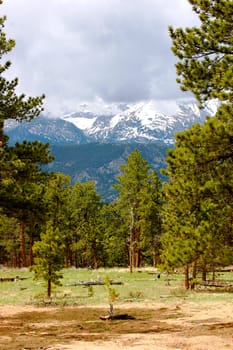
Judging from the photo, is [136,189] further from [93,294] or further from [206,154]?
[206,154]

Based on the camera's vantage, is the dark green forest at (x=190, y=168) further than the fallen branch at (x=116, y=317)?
No

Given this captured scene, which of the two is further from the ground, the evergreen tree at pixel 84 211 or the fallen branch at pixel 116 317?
the evergreen tree at pixel 84 211

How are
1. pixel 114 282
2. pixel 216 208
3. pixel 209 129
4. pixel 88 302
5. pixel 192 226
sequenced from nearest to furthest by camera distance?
pixel 209 129 → pixel 216 208 → pixel 192 226 → pixel 88 302 → pixel 114 282

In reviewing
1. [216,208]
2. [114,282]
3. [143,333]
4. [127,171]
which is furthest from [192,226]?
[127,171]

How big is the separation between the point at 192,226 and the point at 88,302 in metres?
11.5

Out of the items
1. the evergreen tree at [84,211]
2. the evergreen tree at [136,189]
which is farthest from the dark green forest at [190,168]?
the evergreen tree at [84,211]

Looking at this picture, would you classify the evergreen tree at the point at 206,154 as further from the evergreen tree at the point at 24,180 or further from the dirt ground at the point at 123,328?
the evergreen tree at the point at 24,180

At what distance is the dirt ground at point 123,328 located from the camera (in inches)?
496

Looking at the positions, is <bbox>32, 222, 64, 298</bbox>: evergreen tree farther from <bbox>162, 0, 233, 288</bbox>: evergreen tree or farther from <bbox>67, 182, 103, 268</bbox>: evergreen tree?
<bbox>67, 182, 103, 268</bbox>: evergreen tree

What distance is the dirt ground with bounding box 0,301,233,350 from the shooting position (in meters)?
12.6

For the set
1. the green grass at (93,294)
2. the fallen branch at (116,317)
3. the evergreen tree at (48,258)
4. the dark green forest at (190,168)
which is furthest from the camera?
the green grass at (93,294)

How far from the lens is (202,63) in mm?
15766

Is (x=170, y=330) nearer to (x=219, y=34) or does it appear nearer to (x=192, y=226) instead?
(x=192, y=226)

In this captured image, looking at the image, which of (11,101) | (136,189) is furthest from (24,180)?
(136,189)
